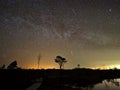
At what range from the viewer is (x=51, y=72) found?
35.1m

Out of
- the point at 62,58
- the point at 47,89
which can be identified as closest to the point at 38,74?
the point at 47,89

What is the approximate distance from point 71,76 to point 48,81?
546 centimetres

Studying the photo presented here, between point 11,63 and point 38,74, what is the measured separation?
40.7 m

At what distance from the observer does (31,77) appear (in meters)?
34.3

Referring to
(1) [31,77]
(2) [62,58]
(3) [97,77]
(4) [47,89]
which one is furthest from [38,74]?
(2) [62,58]

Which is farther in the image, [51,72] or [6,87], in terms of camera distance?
[51,72]

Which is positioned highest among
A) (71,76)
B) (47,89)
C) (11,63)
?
(11,63)

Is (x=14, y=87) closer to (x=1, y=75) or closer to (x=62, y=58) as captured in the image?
(x=1, y=75)

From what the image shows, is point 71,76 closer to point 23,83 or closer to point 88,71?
point 88,71

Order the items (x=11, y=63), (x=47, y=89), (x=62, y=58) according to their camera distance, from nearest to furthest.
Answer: (x=47, y=89) < (x=11, y=63) < (x=62, y=58)

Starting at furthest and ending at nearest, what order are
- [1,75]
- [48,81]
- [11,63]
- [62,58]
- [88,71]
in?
[62,58] < [11,63] < [88,71] < [1,75] < [48,81]

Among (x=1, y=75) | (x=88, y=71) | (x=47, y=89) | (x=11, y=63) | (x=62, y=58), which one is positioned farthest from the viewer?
(x=62, y=58)

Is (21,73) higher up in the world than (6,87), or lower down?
higher up

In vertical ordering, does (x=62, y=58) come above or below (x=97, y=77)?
above
